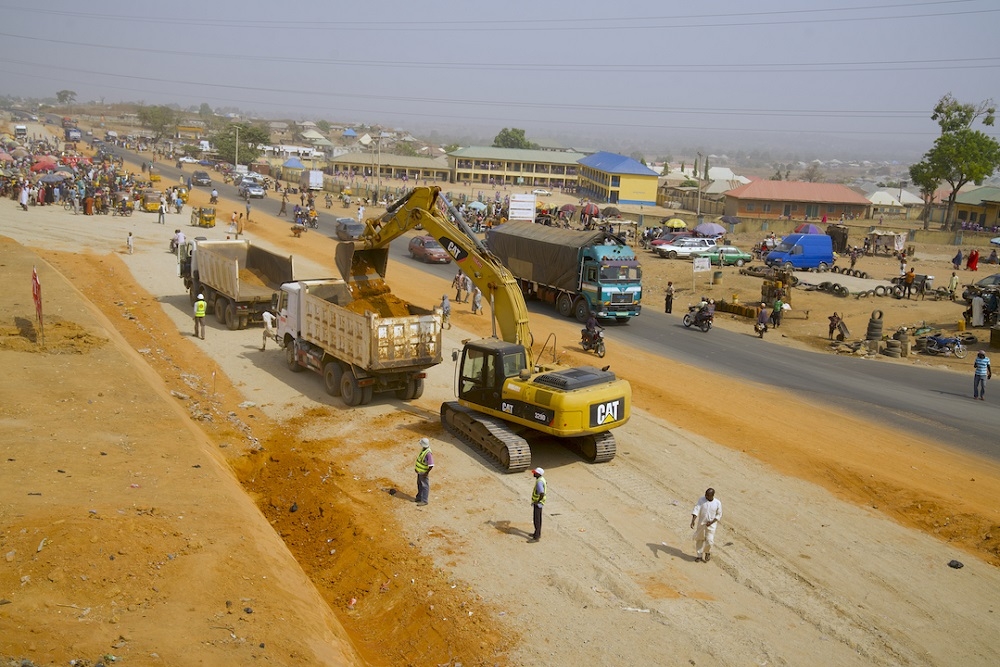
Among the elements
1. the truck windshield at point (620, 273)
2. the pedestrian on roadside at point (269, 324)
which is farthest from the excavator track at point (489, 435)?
the truck windshield at point (620, 273)

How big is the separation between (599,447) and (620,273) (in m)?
16.2

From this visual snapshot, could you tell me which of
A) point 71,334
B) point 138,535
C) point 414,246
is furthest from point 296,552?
point 414,246

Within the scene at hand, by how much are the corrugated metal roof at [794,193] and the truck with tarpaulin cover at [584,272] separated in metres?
46.1

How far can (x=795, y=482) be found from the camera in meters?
17.5

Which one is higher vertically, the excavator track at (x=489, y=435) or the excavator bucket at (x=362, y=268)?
the excavator bucket at (x=362, y=268)

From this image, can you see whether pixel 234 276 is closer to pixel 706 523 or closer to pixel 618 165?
pixel 706 523

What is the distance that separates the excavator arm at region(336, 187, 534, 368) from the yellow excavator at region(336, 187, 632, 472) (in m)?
0.03

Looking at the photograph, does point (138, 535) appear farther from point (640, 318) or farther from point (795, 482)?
point (640, 318)

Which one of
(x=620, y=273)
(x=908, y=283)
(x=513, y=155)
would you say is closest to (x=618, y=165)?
(x=513, y=155)

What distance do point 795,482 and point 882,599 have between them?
15.3 feet

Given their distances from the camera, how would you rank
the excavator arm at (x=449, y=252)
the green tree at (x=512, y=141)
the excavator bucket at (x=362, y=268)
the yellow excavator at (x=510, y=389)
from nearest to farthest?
the yellow excavator at (x=510, y=389), the excavator arm at (x=449, y=252), the excavator bucket at (x=362, y=268), the green tree at (x=512, y=141)

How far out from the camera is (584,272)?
33.2 m

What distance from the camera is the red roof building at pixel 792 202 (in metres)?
76.3

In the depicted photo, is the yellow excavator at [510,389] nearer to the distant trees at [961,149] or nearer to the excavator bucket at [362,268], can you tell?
the excavator bucket at [362,268]
